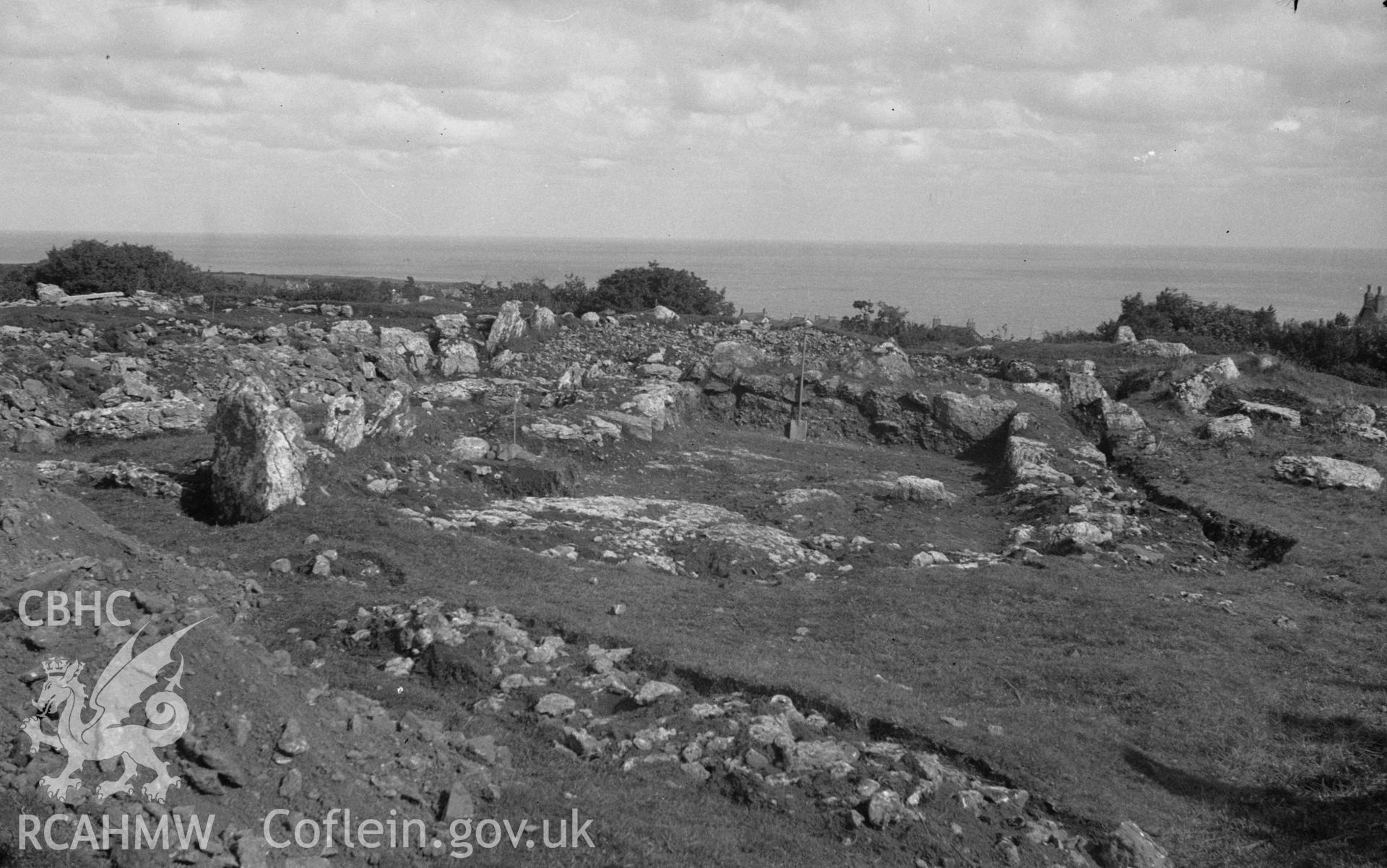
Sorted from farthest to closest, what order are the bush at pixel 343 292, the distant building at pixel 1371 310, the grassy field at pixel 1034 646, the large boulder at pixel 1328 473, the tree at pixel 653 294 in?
the distant building at pixel 1371 310 → the tree at pixel 653 294 → the bush at pixel 343 292 → the large boulder at pixel 1328 473 → the grassy field at pixel 1034 646

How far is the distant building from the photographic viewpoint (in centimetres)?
4541

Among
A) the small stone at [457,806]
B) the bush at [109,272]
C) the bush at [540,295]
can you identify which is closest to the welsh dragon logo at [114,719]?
the small stone at [457,806]

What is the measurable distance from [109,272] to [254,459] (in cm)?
2944

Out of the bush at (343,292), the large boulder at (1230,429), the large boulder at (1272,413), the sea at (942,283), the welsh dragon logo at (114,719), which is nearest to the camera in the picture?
the welsh dragon logo at (114,719)

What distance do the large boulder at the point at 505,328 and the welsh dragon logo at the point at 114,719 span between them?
25555mm

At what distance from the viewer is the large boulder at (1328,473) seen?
A: 20.9 metres

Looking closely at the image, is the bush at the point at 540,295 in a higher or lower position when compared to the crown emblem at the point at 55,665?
higher

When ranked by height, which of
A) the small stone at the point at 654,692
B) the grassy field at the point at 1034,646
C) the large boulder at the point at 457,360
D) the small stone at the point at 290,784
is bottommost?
the grassy field at the point at 1034,646

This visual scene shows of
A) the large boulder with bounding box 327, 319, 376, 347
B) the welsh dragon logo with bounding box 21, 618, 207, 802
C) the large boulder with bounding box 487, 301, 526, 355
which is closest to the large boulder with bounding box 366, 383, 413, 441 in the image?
the welsh dragon logo with bounding box 21, 618, 207, 802

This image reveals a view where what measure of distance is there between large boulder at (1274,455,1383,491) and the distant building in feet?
91.0

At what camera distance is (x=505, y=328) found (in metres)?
32.6

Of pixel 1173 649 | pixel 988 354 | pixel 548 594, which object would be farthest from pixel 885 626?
pixel 988 354

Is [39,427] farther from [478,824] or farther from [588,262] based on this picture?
[588,262]

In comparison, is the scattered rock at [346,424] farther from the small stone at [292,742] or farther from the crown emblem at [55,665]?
the small stone at [292,742]
